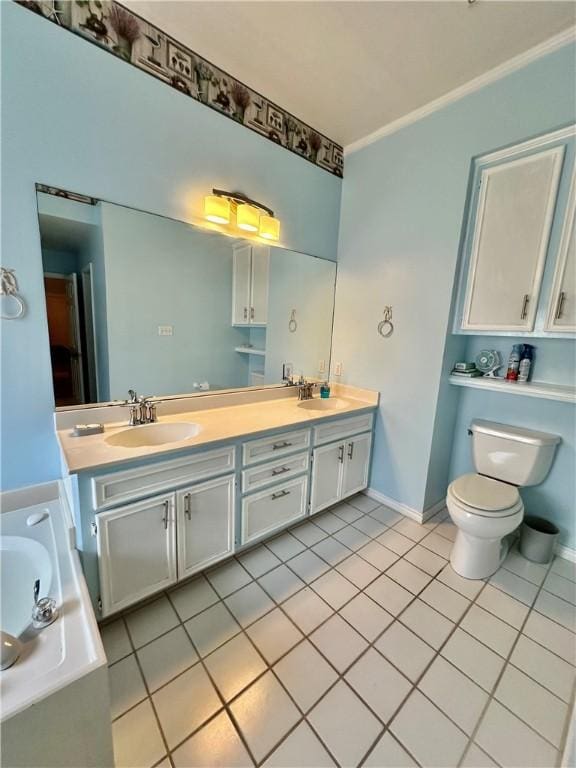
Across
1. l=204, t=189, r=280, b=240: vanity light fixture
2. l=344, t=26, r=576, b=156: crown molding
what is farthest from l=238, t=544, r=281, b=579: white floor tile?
l=344, t=26, r=576, b=156: crown molding

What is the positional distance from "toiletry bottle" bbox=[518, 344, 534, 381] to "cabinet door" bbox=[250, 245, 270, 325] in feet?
5.52

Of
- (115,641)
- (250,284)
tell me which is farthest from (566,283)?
(115,641)

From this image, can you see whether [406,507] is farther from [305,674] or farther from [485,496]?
[305,674]

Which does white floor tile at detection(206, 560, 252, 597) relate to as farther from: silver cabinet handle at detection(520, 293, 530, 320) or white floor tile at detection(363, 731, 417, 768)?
silver cabinet handle at detection(520, 293, 530, 320)

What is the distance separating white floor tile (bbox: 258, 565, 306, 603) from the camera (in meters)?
1.60

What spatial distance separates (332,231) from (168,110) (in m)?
1.32

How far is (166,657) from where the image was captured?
1283mm

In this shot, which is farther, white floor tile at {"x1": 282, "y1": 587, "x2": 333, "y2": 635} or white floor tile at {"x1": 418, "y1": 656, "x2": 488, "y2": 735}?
white floor tile at {"x1": 282, "y1": 587, "x2": 333, "y2": 635}

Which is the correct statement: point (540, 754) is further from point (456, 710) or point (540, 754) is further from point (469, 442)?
point (469, 442)

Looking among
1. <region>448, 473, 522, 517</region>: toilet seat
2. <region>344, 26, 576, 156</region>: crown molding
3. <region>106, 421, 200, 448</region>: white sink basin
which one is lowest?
<region>448, 473, 522, 517</region>: toilet seat

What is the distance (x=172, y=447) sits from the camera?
139 centimetres

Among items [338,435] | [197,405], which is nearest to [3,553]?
[197,405]

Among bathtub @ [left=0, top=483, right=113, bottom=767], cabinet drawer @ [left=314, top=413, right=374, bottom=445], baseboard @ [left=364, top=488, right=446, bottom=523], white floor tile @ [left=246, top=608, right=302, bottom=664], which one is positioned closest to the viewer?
bathtub @ [left=0, top=483, right=113, bottom=767]

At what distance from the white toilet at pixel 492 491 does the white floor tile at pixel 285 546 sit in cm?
92
